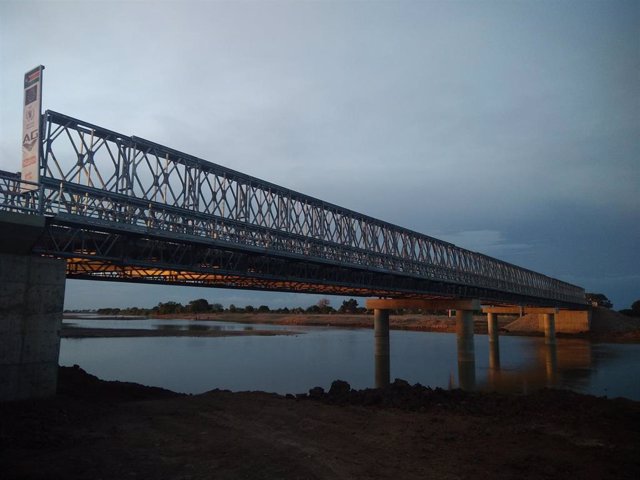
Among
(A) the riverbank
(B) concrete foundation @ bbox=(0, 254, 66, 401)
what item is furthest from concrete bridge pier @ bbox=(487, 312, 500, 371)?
(B) concrete foundation @ bbox=(0, 254, 66, 401)

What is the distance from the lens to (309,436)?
1781 centimetres

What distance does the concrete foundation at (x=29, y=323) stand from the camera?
60.2 feet

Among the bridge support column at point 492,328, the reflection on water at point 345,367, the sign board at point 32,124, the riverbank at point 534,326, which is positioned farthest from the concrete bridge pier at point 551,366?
the sign board at point 32,124

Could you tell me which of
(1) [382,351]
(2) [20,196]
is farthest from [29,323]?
(1) [382,351]

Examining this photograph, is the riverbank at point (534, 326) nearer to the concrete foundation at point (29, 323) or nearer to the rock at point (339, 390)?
the rock at point (339, 390)

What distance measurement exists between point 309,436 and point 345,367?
1560 inches

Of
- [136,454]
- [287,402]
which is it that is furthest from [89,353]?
[136,454]

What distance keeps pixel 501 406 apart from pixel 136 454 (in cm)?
1783

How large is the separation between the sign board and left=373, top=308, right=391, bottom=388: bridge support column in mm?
34713

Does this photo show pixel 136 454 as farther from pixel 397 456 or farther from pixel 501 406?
pixel 501 406

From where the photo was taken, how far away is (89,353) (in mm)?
66688

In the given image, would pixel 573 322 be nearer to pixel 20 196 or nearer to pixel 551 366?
pixel 551 366

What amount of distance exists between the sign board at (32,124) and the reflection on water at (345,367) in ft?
75.5

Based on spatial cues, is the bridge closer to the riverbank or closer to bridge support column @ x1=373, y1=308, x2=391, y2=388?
bridge support column @ x1=373, y1=308, x2=391, y2=388
